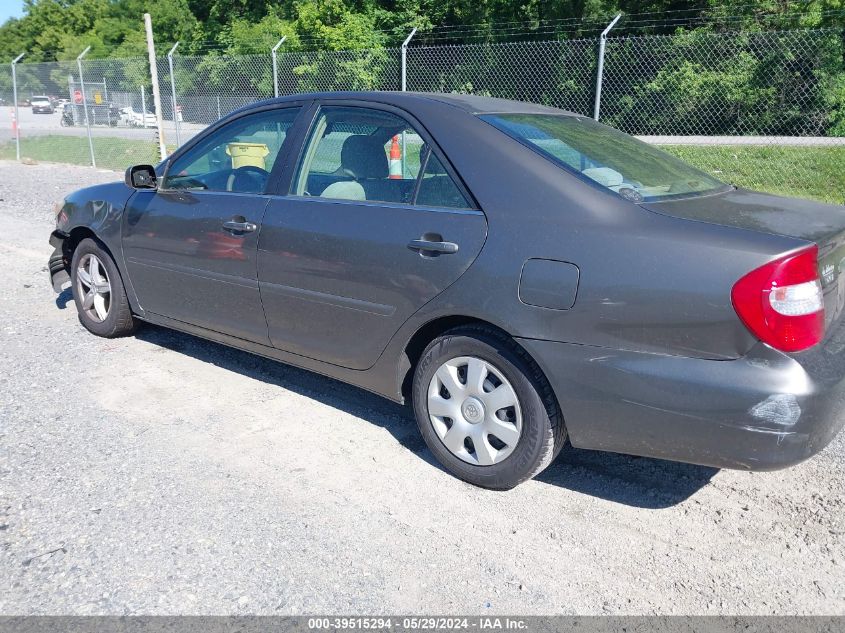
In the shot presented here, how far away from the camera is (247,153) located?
177 inches

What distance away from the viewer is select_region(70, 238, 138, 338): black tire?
16.5 ft

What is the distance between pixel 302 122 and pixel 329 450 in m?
1.71

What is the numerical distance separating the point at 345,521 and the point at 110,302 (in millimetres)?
2922

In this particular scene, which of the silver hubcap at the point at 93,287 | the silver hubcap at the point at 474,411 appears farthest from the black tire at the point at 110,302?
the silver hubcap at the point at 474,411

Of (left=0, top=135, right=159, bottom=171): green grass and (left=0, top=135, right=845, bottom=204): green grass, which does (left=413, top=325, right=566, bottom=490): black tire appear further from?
(left=0, top=135, right=159, bottom=171): green grass

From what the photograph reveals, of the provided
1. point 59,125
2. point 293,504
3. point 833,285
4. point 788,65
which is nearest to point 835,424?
point 833,285

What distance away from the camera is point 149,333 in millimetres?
5508

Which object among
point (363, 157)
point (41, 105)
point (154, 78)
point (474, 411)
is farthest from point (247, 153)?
point (41, 105)

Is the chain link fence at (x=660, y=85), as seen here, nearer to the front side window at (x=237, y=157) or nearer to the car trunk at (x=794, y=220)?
the front side window at (x=237, y=157)

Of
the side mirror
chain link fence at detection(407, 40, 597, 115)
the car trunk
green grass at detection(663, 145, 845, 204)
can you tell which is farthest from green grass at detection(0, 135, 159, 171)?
the car trunk

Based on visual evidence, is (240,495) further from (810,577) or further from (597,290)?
(810,577)

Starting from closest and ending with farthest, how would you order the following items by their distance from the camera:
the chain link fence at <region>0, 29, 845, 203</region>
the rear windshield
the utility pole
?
the rear windshield
the chain link fence at <region>0, 29, 845, 203</region>
the utility pole

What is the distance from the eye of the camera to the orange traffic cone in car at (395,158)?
12.1 feet

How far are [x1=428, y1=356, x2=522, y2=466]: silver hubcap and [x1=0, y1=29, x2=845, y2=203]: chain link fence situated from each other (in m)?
7.16
